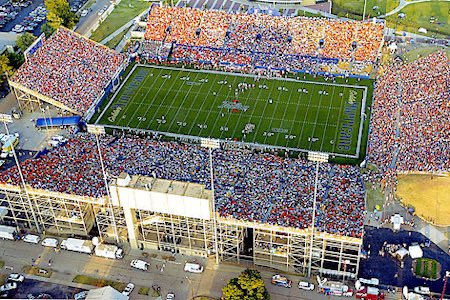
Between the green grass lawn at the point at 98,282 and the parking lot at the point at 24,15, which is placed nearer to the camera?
the green grass lawn at the point at 98,282

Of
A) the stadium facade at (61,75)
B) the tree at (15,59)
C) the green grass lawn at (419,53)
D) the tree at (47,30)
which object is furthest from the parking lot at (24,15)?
the green grass lawn at (419,53)

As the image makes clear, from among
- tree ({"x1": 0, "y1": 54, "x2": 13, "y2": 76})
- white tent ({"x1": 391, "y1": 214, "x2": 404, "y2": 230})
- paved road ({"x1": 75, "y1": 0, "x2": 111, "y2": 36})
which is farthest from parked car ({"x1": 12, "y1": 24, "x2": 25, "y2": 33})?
white tent ({"x1": 391, "y1": 214, "x2": 404, "y2": 230})

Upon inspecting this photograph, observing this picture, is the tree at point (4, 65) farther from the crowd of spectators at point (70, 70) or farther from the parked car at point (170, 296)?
the parked car at point (170, 296)

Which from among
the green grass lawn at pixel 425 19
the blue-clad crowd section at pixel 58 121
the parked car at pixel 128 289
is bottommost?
the parked car at pixel 128 289

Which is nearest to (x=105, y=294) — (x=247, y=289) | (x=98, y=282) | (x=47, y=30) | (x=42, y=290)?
(x=98, y=282)

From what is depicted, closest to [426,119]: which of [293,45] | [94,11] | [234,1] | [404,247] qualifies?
[404,247]

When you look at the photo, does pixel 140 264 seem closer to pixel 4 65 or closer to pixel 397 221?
pixel 397 221
